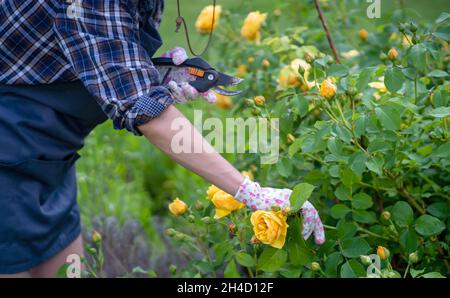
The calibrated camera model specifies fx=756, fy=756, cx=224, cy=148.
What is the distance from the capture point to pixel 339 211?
178 centimetres

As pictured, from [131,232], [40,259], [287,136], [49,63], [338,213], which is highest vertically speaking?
[49,63]

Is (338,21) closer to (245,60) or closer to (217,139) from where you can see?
(245,60)

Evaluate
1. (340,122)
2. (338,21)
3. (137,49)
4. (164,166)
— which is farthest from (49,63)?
(164,166)

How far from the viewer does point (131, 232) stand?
266 cm

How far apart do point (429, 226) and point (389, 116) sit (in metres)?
0.27

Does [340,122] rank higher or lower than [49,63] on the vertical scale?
lower

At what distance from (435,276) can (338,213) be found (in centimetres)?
31

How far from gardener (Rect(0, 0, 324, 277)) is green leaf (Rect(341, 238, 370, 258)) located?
65 millimetres

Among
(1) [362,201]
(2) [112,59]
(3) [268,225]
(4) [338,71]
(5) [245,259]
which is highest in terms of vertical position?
(2) [112,59]

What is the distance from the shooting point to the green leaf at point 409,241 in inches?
66.7

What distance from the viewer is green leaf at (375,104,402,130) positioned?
1617mm

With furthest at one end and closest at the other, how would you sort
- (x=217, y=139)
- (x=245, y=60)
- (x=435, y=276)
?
1. (x=245, y=60)
2. (x=217, y=139)
3. (x=435, y=276)

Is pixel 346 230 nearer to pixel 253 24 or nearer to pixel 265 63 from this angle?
pixel 265 63

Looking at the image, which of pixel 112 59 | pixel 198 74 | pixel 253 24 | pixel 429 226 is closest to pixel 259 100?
pixel 198 74
